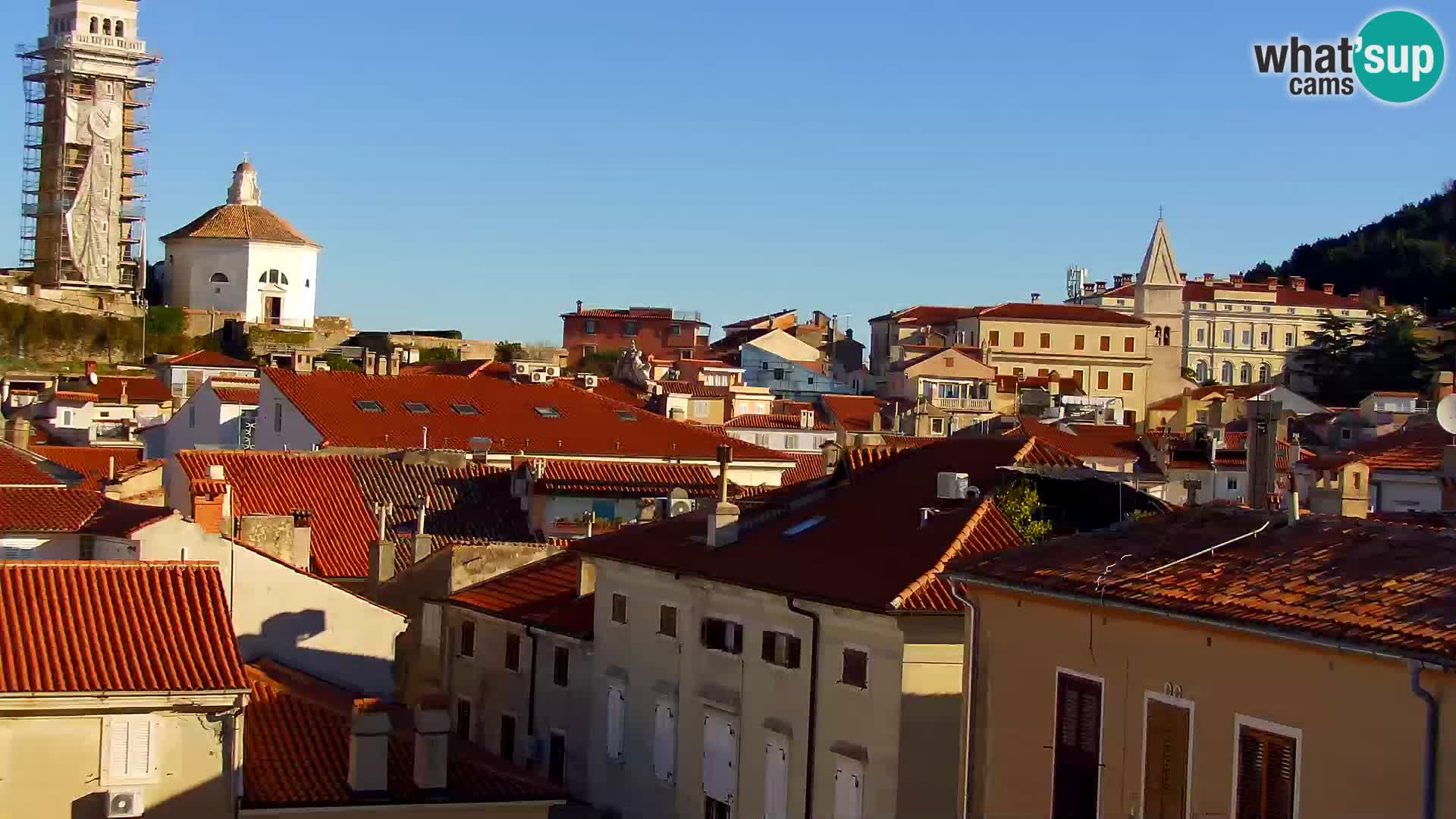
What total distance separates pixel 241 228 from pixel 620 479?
6021 centimetres

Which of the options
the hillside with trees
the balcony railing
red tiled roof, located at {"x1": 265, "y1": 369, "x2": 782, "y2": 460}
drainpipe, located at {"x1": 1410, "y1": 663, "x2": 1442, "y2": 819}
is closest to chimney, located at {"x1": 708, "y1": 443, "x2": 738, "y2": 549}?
drainpipe, located at {"x1": 1410, "y1": 663, "x2": 1442, "y2": 819}

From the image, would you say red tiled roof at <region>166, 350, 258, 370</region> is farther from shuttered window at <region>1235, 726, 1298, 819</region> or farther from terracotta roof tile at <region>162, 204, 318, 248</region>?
shuttered window at <region>1235, 726, 1298, 819</region>

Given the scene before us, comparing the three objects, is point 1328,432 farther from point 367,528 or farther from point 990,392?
point 367,528

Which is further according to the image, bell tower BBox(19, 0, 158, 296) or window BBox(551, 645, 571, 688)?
bell tower BBox(19, 0, 158, 296)

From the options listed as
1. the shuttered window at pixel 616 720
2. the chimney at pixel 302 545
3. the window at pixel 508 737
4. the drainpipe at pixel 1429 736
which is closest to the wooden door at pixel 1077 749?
the drainpipe at pixel 1429 736

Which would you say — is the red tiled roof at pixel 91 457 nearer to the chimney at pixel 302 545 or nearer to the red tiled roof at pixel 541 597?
the chimney at pixel 302 545

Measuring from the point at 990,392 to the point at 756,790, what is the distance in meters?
75.9

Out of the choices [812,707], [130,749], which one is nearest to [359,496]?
[812,707]

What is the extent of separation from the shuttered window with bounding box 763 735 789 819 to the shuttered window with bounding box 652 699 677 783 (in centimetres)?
223

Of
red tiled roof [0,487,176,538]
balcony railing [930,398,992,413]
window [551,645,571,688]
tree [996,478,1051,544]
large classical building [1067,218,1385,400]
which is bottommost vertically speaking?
window [551,645,571,688]

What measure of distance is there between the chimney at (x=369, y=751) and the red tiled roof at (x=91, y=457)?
26.9 metres

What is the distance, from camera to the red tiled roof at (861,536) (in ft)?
→ 62.4

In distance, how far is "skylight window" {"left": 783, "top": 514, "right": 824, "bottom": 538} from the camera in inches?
869

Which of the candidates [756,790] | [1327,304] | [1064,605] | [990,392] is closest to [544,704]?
[756,790]
